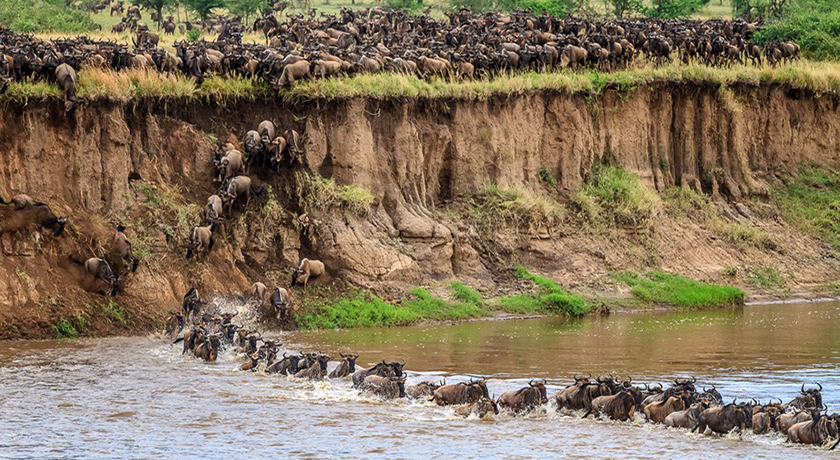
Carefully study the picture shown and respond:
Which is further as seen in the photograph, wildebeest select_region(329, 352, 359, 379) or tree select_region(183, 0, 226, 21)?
tree select_region(183, 0, 226, 21)

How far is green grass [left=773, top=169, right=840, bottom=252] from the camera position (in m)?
34.1

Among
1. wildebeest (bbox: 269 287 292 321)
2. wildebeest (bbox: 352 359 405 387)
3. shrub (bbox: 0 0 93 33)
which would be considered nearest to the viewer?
wildebeest (bbox: 352 359 405 387)

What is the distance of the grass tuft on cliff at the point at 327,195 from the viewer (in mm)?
27250

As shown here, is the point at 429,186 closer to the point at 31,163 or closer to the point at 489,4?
the point at 31,163

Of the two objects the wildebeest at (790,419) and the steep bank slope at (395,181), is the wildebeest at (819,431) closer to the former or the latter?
the wildebeest at (790,419)

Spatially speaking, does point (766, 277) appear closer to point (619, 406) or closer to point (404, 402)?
point (404, 402)

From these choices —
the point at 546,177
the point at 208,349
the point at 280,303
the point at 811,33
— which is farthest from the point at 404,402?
the point at 811,33

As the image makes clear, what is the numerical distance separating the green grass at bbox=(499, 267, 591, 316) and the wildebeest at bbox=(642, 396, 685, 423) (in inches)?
431

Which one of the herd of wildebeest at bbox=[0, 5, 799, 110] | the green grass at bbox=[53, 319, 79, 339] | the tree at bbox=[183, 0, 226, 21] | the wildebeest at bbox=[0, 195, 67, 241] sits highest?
the tree at bbox=[183, 0, 226, 21]

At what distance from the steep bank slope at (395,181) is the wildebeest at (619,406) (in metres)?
10.2

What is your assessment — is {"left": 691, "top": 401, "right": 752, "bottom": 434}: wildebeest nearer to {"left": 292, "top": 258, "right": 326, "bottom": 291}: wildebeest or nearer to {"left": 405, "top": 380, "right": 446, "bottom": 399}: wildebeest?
{"left": 405, "top": 380, "right": 446, "bottom": 399}: wildebeest

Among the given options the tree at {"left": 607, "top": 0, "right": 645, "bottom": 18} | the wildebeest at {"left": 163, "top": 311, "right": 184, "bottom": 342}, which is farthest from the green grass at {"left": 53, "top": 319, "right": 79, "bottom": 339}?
the tree at {"left": 607, "top": 0, "right": 645, "bottom": 18}

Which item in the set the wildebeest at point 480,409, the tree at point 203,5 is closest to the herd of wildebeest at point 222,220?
the wildebeest at point 480,409

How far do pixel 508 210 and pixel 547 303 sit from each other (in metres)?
2.74
